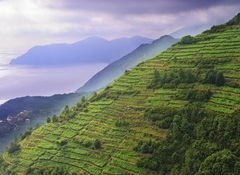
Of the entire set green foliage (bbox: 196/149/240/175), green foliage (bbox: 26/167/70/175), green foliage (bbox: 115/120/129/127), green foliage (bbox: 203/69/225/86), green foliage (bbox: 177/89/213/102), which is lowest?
green foliage (bbox: 26/167/70/175)

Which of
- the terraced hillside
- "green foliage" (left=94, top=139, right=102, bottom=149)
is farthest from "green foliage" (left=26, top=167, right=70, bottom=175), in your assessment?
"green foliage" (left=94, top=139, right=102, bottom=149)

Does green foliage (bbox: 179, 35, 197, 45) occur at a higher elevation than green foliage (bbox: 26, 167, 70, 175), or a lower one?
higher

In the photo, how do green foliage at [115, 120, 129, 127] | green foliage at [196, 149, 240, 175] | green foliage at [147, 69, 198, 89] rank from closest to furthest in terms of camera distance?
A: green foliage at [196, 149, 240, 175] < green foliage at [115, 120, 129, 127] < green foliage at [147, 69, 198, 89]

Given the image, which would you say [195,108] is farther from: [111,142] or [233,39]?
[233,39]

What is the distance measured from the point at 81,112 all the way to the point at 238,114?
41.9 metres

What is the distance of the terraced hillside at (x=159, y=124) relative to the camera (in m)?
50.8

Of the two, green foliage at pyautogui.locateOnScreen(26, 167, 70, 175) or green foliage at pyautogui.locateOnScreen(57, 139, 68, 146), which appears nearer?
green foliage at pyautogui.locateOnScreen(26, 167, 70, 175)

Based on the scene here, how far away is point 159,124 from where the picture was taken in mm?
61688

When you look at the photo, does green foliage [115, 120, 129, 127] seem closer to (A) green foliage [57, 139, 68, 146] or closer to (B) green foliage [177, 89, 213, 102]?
(B) green foliage [177, 89, 213, 102]

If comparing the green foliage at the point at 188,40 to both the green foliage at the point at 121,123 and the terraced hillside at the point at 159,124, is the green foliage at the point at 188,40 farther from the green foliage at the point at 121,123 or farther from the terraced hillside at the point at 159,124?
the green foliage at the point at 121,123

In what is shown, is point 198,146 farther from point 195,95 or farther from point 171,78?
point 171,78

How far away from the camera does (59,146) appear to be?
238 feet

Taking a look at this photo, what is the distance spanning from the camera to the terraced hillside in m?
50.8

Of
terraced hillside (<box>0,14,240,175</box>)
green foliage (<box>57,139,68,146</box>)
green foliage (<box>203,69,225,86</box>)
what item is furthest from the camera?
green foliage (<box>57,139,68,146</box>)
